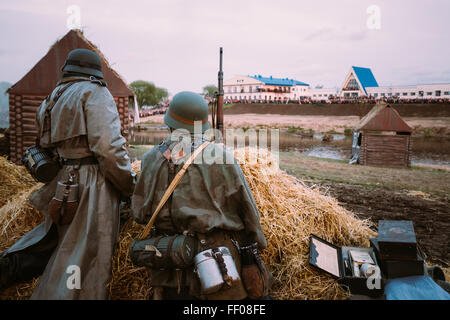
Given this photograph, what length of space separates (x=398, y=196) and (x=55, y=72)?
9.15 metres

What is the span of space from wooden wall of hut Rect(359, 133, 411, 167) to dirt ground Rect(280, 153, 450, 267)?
8.63ft

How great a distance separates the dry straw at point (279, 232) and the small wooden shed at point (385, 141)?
11036mm

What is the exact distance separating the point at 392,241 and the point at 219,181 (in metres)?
1.80

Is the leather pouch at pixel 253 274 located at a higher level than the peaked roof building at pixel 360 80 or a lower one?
lower

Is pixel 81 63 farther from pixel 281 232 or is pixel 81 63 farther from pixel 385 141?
pixel 385 141

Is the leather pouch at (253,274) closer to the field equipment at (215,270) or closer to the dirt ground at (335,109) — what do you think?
the field equipment at (215,270)

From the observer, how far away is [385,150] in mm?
14281

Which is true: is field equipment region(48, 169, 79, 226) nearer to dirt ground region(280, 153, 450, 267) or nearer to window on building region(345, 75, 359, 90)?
dirt ground region(280, 153, 450, 267)

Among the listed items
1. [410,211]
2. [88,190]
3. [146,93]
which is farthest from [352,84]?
[88,190]

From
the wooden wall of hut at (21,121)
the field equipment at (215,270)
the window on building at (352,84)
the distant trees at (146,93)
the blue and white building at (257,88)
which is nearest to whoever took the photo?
the field equipment at (215,270)

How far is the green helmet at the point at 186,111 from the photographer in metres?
2.13

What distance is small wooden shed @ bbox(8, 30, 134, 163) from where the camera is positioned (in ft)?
26.4

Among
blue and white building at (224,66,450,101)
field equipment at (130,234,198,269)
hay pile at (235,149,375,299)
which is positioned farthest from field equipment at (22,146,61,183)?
blue and white building at (224,66,450,101)

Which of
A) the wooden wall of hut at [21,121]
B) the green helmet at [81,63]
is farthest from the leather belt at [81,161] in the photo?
the wooden wall of hut at [21,121]
